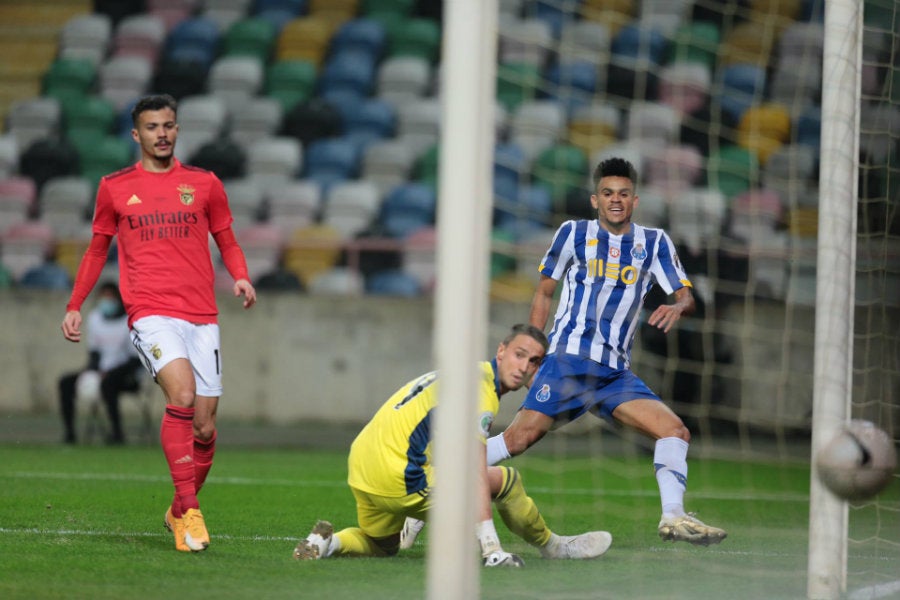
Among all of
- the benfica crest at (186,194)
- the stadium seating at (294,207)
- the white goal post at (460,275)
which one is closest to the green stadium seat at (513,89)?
the stadium seating at (294,207)

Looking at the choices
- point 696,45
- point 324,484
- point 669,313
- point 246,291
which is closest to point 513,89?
point 696,45

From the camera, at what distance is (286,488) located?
8.75m

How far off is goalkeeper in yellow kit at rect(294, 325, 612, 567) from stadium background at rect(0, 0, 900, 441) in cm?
443

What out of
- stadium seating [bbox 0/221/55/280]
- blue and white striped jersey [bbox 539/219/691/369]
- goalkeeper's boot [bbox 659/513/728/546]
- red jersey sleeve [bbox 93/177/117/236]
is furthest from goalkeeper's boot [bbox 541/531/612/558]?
stadium seating [bbox 0/221/55/280]

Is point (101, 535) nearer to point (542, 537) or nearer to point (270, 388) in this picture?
point (542, 537)

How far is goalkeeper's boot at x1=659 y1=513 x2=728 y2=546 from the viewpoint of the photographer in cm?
557

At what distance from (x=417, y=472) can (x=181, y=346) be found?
1.30 m

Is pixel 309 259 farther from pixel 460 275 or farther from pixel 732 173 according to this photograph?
pixel 460 275

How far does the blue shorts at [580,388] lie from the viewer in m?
6.25

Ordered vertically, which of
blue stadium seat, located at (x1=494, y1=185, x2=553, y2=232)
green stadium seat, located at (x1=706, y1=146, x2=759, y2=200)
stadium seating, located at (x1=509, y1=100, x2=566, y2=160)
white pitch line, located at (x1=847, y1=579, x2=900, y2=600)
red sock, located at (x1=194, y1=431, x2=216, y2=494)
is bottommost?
white pitch line, located at (x1=847, y1=579, x2=900, y2=600)

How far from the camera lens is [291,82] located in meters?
18.0

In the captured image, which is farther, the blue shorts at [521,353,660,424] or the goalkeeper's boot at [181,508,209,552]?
the blue shorts at [521,353,660,424]

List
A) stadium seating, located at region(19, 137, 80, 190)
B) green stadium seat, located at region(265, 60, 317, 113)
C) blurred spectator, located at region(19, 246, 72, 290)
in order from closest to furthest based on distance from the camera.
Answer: blurred spectator, located at region(19, 246, 72, 290) → stadium seating, located at region(19, 137, 80, 190) → green stadium seat, located at region(265, 60, 317, 113)

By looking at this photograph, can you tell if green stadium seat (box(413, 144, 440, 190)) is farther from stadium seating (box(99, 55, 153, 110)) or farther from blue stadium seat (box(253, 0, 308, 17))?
stadium seating (box(99, 55, 153, 110))
